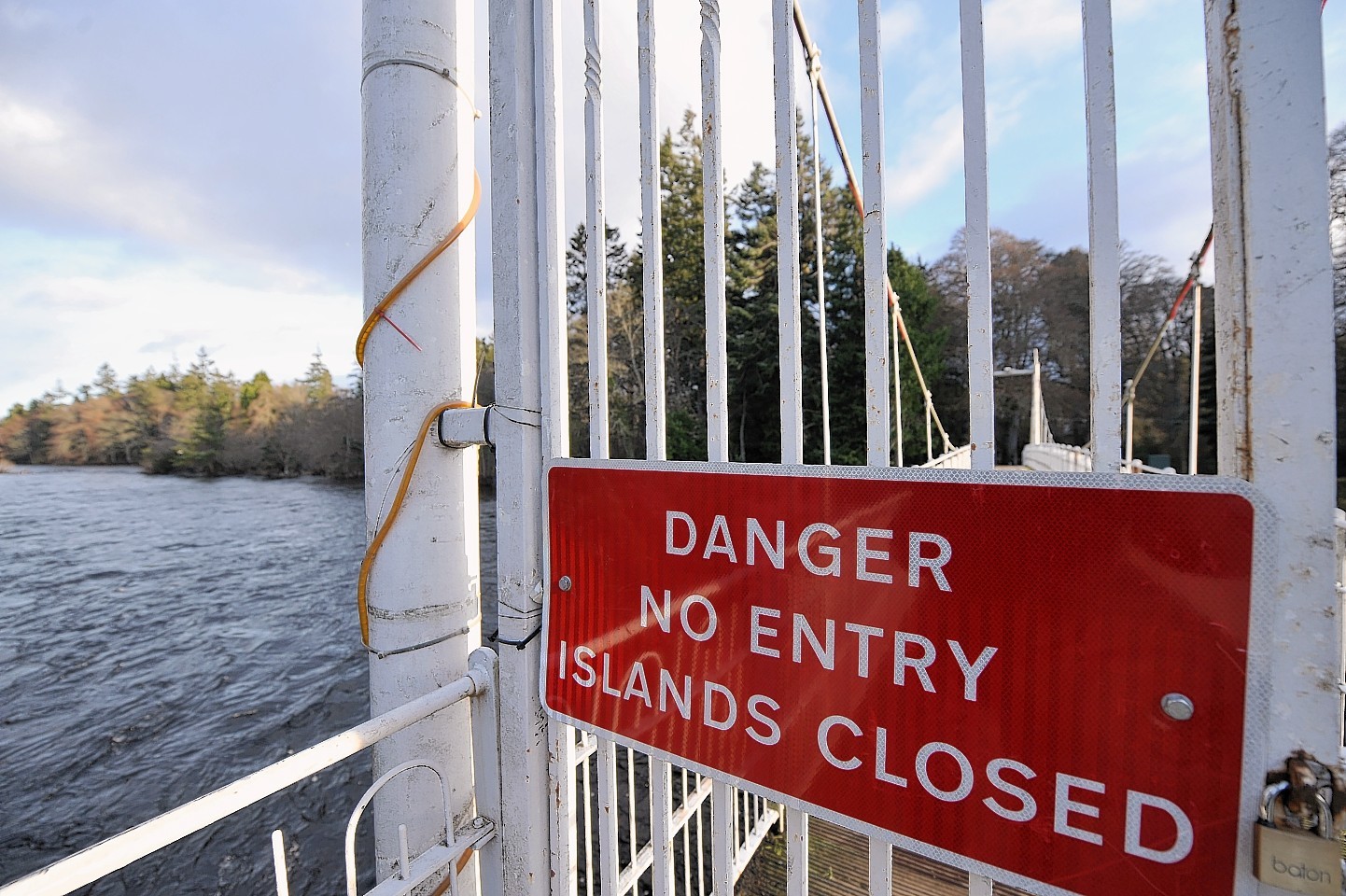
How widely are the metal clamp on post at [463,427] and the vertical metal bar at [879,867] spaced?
46.2 inches

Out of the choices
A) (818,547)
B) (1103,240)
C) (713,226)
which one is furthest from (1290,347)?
(713,226)

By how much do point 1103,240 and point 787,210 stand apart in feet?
1.61

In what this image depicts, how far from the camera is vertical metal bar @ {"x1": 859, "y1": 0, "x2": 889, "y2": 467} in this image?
0.92 meters

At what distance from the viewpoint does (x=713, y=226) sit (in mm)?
1140

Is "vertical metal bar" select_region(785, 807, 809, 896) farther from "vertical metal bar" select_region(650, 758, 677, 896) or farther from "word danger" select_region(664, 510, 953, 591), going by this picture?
"word danger" select_region(664, 510, 953, 591)

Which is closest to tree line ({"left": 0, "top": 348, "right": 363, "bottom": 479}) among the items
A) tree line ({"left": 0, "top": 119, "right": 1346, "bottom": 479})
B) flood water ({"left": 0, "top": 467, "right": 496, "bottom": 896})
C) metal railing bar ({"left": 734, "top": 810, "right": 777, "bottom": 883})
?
tree line ({"left": 0, "top": 119, "right": 1346, "bottom": 479})

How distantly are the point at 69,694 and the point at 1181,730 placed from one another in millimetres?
12415

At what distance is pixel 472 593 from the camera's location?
162cm

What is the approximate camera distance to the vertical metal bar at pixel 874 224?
3.02ft

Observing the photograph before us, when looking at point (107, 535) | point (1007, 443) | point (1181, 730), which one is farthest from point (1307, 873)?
point (1007, 443)

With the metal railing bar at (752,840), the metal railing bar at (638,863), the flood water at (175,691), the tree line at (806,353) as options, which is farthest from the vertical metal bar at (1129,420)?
A: the flood water at (175,691)

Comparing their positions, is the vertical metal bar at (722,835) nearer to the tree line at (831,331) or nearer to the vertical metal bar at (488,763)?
the vertical metal bar at (488,763)

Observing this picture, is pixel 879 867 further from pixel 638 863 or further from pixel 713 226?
pixel 638 863

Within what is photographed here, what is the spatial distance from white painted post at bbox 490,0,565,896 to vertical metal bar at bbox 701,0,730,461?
0.43 meters
